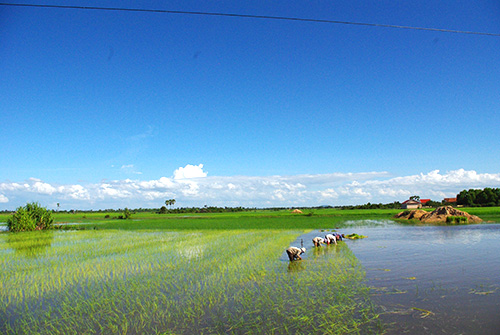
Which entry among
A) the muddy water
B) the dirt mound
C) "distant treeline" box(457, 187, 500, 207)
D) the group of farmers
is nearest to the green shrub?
the group of farmers

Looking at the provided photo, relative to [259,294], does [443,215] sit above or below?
above

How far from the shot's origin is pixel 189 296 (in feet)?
24.2

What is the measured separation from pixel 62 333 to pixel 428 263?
1062 centimetres

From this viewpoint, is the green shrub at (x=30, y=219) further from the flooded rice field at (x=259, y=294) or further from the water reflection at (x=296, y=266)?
the water reflection at (x=296, y=266)

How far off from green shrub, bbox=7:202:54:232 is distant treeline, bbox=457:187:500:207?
8351 cm

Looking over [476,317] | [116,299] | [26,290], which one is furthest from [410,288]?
[26,290]

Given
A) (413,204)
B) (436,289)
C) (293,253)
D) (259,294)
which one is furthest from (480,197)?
(259,294)

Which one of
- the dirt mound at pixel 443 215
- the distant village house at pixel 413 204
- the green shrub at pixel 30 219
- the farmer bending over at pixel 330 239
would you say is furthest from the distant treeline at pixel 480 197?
the green shrub at pixel 30 219

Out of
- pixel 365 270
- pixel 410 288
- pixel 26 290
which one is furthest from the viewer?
pixel 365 270

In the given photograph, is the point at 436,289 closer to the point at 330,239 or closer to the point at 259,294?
the point at 259,294

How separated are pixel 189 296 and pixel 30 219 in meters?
33.5

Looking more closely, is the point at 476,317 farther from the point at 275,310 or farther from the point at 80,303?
the point at 80,303

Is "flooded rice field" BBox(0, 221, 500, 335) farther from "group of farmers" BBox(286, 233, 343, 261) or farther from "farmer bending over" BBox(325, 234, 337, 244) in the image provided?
"farmer bending over" BBox(325, 234, 337, 244)

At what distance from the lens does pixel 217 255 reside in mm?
13211
